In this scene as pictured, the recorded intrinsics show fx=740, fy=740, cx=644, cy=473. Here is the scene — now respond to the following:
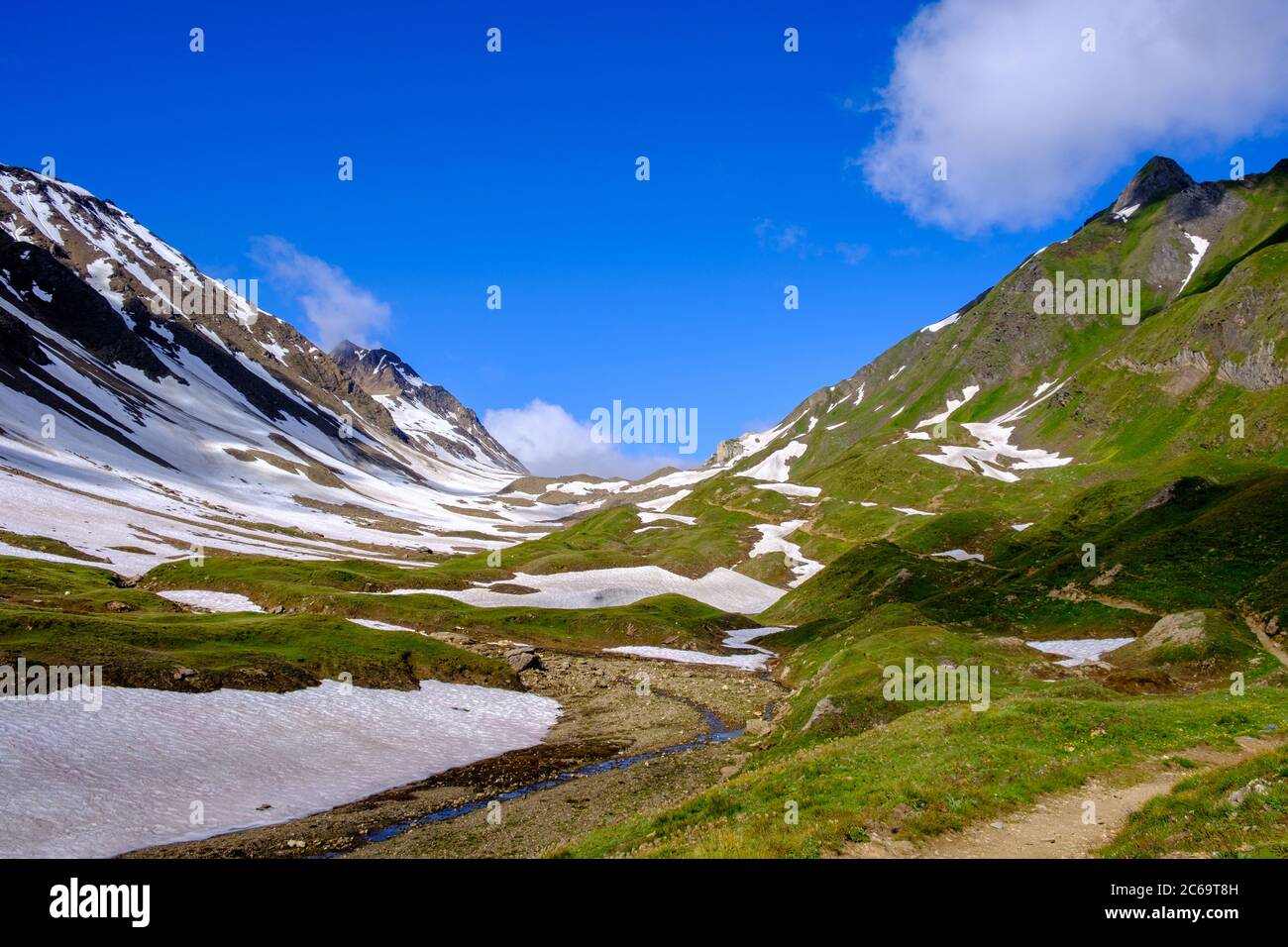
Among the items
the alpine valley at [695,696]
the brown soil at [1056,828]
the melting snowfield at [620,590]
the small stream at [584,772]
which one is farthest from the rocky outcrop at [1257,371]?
the brown soil at [1056,828]

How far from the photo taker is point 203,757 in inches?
1556

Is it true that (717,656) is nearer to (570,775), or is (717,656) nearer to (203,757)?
(570,775)

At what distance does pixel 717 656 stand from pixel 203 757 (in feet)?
205

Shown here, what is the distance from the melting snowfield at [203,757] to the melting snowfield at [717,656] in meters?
35.3

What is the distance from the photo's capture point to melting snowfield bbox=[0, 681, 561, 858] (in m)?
31.0

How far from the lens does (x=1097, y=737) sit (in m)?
27.2

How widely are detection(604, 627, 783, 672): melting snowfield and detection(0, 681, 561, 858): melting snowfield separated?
35.3 metres

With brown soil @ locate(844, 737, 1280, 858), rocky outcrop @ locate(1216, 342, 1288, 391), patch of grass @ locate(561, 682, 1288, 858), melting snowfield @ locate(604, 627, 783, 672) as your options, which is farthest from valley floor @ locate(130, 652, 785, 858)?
rocky outcrop @ locate(1216, 342, 1288, 391)

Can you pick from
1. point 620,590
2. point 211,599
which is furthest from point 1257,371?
point 211,599

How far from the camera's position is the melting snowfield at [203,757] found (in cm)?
3097
